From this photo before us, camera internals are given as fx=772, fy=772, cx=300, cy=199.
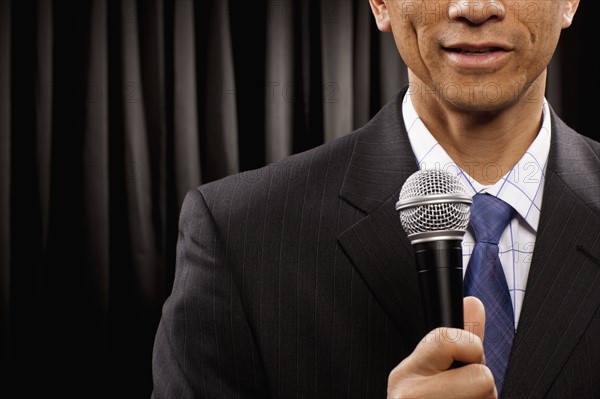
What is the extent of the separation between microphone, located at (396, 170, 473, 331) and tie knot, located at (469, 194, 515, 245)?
22 cm

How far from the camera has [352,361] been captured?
968 millimetres

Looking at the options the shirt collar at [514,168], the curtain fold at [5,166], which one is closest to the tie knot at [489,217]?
the shirt collar at [514,168]

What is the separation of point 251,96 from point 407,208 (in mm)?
1562

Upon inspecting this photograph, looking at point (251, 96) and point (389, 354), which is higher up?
point (251, 96)

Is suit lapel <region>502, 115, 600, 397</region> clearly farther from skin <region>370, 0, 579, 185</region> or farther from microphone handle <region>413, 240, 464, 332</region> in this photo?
microphone handle <region>413, 240, 464, 332</region>

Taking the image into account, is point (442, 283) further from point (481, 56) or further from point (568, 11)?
point (568, 11)

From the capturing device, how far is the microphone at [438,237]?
2.18 feet

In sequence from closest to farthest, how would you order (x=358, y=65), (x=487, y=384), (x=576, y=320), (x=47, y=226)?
1. (x=487, y=384)
2. (x=576, y=320)
3. (x=47, y=226)
4. (x=358, y=65)

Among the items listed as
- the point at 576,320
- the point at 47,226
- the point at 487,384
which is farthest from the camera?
the point at 47,226

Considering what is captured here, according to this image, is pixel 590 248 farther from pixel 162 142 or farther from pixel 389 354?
pixel 162 142

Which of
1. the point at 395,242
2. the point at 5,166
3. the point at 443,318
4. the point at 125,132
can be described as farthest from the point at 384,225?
the point at 5,166

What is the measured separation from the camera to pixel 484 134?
3.43ft

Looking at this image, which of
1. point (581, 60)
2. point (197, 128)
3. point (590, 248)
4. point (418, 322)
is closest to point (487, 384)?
point (418, 322)

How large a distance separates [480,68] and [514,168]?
17cm
